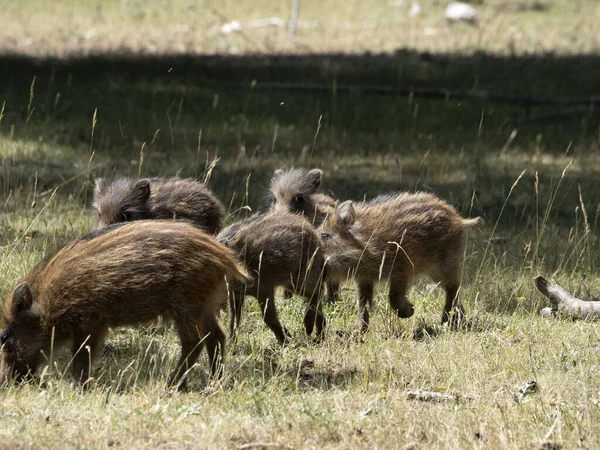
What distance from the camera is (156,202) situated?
7.61 m

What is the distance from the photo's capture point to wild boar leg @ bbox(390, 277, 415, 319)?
283 inches

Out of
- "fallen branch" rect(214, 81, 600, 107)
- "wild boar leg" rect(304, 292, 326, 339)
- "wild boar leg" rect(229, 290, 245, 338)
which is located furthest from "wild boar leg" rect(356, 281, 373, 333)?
"fallen branch" rect(214, 81, 600, 107)

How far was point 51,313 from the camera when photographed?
18.6ft

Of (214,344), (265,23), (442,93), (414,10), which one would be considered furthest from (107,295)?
(414,10)

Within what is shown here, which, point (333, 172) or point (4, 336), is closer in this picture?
point (4, 336)

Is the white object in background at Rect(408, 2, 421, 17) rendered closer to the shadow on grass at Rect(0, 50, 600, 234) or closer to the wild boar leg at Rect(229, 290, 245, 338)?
the shadow on grass at Rect(0, 50, 600, 234)

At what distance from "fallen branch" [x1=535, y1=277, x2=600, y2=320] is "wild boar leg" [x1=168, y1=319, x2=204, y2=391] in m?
2.63

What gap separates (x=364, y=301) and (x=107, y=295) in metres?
2.26

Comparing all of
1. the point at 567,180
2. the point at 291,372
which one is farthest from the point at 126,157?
the point at 291,372

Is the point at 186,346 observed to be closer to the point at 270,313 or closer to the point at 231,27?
the point at 270,313

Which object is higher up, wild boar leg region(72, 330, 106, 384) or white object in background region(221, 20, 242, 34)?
white object in background region(221, 20, 242, 34)

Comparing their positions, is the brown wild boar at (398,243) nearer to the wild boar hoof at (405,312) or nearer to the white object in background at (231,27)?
the wild boar hoof at (405,312)

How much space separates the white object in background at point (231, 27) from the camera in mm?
20062

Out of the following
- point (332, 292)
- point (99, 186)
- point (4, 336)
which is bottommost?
point (332, 292)
